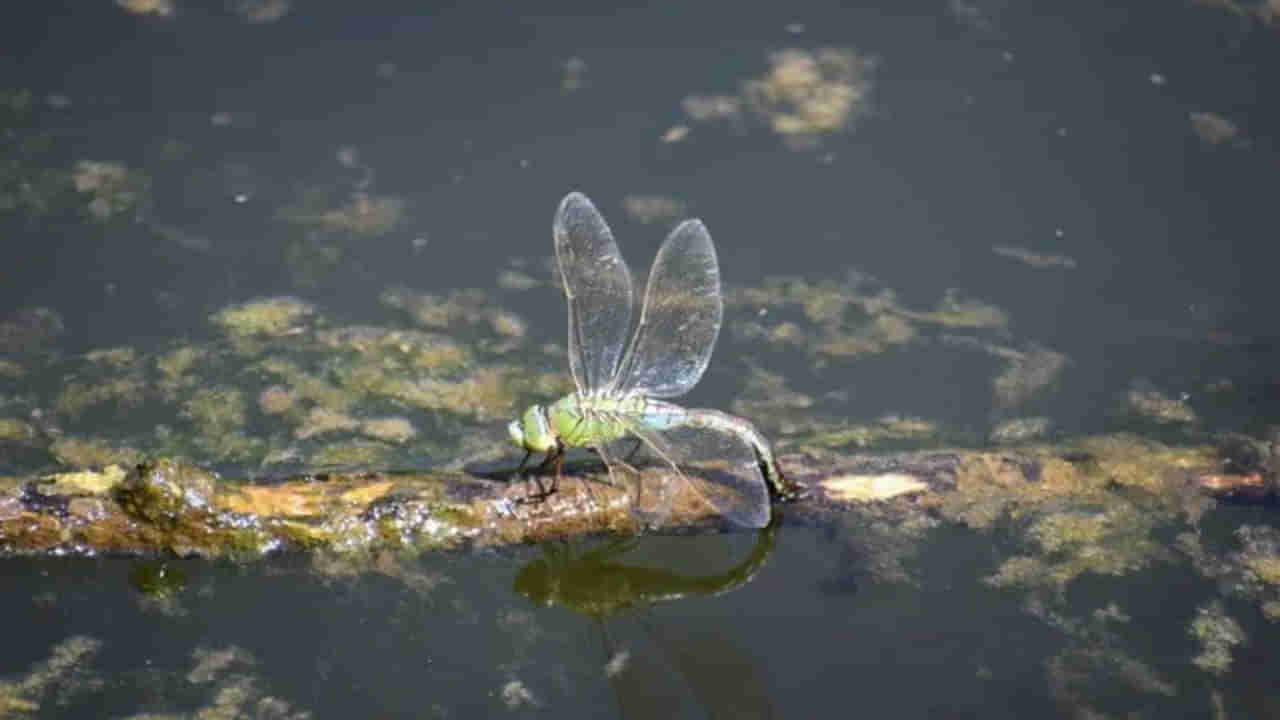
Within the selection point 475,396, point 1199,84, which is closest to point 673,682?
point 475,396

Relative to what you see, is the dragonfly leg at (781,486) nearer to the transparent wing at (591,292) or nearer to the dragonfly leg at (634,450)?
the dragonfly leg at (634,450)

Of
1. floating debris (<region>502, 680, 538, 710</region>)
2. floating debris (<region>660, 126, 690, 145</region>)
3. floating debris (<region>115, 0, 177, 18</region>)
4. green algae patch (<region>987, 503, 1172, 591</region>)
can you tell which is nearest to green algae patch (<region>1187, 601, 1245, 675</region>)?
green algae patch (<region>987, 503, 1172, 591</region>)

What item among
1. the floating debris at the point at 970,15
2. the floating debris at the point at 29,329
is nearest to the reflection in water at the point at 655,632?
the floating debris at the point at 29,329

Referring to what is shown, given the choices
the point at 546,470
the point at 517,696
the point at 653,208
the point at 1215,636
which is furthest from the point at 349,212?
the point at 1215,636

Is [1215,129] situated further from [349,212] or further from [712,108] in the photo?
[349,212]

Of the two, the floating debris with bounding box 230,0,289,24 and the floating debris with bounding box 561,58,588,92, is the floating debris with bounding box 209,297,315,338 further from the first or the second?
the floating debris with bounding box 230,0,289,24
